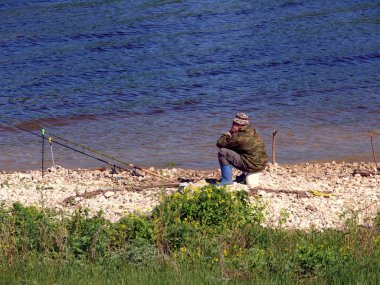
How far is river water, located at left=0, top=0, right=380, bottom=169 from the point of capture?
57.4 ft

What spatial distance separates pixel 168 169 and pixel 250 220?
531 centimetres

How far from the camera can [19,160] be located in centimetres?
1692

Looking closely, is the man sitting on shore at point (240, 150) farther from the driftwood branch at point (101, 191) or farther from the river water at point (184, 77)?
the river water at point (184, 77)

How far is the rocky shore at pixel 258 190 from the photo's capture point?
11461mm

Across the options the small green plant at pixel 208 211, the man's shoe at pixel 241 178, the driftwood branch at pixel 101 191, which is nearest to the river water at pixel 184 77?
the man's shoe at pixel 241 178

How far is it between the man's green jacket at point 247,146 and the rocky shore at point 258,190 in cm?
35

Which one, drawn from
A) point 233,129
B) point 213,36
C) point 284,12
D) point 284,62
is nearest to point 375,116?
point 284,62

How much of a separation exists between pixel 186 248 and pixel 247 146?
389cm

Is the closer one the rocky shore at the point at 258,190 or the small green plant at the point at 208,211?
the small green plant at the point at 208,211

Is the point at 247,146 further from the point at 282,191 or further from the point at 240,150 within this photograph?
the point at 282,191

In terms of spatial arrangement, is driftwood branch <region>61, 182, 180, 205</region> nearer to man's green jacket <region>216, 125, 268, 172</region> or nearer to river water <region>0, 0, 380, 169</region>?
man's green jacket <region>216, 125, 268, 172</region>

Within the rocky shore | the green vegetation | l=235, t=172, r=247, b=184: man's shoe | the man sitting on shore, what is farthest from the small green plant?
l=235, t=172, r=247, b=184: man's shoe

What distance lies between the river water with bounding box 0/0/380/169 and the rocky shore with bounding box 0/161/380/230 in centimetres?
143

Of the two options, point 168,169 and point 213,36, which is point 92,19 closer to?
point 213,36
